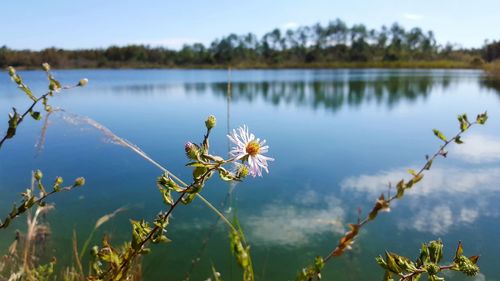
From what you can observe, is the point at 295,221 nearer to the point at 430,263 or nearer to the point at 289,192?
the point at 289,192

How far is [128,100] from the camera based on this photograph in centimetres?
1011

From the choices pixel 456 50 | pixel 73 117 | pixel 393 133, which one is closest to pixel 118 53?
pixel 456 50

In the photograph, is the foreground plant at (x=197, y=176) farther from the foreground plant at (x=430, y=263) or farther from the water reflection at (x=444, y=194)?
the water reflection at (x=444, y=194)

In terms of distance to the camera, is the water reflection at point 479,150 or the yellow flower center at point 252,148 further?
the water reflection at point 479,150

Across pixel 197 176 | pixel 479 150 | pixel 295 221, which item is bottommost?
pixel 295 221

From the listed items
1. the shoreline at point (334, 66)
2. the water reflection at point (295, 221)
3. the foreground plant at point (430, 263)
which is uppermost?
the shoreline at point (334, 66)

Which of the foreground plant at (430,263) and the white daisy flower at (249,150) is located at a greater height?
the white daisy flower at (249,150)

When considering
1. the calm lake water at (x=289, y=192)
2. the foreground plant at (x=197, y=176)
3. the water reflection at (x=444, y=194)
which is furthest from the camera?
the water reflection at (x=444, y=194)

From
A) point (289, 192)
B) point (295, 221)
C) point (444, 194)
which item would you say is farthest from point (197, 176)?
point (444, 194)

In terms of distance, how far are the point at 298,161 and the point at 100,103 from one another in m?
6.35

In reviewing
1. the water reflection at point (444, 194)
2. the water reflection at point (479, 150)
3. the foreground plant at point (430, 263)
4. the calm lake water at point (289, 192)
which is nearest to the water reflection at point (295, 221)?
the calm lake water at point (289, 192)

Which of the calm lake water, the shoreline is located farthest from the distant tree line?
the calm lake water

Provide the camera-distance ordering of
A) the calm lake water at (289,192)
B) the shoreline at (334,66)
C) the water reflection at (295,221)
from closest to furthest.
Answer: the calm lake water at (289,192)
the water reflection at (295,221)
the shoreline at (334,66)

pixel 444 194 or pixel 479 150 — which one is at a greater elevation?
pixel 479 150
